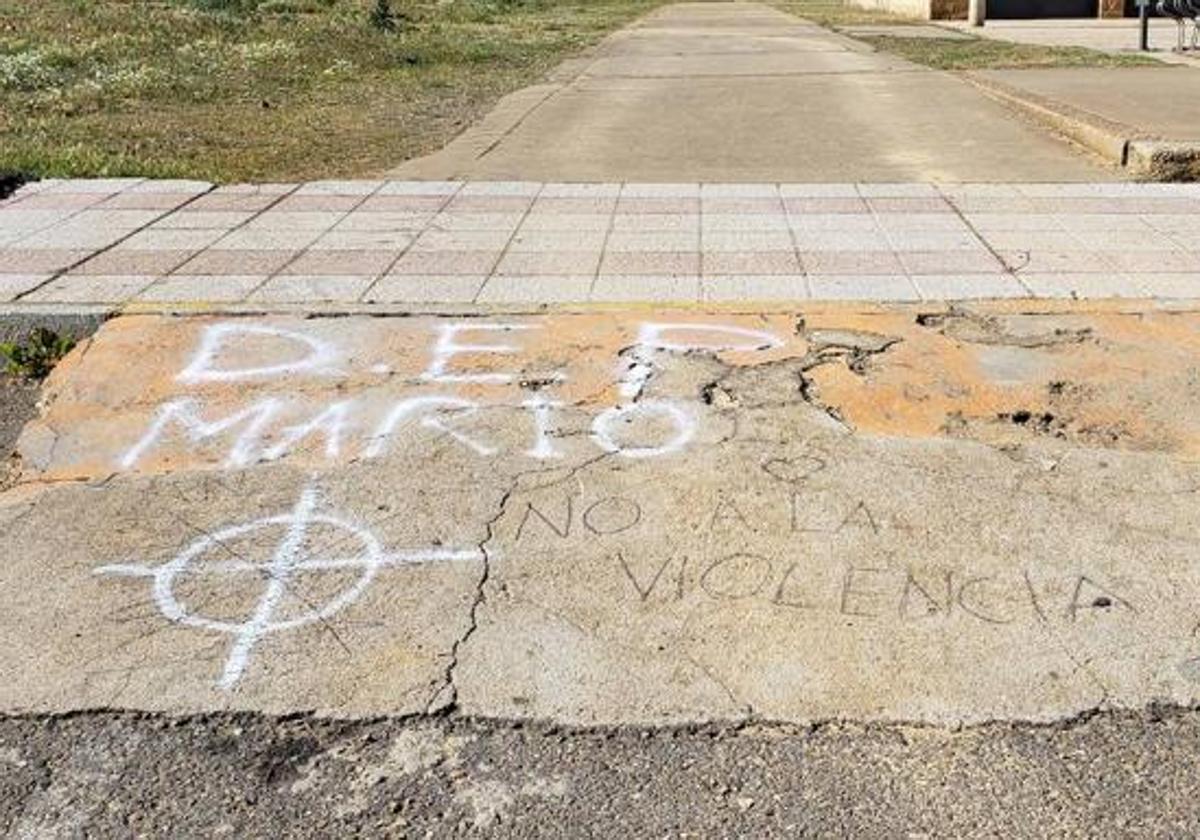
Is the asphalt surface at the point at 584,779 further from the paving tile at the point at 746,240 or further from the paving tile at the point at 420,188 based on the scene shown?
the paving tile at the point at 420,188

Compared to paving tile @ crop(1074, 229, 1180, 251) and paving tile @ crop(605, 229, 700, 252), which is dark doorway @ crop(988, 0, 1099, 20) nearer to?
paving tile @ crop(1074, 229, 1180, 251)

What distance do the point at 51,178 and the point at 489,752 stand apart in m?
7.60

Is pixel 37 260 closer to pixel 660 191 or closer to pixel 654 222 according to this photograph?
pixel 654 222

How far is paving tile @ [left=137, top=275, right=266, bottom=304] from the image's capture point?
20.9 feet

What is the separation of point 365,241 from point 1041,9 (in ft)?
88.4

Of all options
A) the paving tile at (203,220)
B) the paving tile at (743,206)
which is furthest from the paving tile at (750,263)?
the paving tile at (203,220)

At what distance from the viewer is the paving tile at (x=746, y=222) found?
25.2ft

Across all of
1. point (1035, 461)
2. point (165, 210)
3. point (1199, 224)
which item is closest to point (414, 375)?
point (1035, 461)

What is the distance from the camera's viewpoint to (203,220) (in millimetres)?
8086

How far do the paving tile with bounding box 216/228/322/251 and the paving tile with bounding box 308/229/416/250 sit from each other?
9 cm

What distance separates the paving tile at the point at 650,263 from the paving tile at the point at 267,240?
1772mm

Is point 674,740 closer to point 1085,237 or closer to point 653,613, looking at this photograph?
point 653,613

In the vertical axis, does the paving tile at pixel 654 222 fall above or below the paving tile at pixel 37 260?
below

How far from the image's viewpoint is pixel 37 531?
4.26 metres
